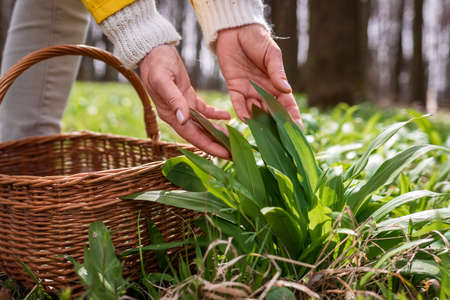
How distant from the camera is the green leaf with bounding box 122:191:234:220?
39.9 inches

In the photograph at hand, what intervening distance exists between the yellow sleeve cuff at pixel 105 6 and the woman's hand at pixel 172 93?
167 millimetres

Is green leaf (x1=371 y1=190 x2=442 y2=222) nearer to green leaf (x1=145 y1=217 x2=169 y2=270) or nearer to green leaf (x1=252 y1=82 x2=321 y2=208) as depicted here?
green leaf (x1=252 y1=82 x2=321 y2=208)

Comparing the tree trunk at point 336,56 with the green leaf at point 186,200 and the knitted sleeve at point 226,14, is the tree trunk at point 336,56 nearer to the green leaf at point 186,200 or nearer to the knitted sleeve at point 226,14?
the knitted sleeve at point 226,14

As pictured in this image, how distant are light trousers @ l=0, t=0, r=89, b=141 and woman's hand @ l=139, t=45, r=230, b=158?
819 millimetres

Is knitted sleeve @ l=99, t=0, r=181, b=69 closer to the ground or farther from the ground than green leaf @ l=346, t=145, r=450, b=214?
farther from the ground

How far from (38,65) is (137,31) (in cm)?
90

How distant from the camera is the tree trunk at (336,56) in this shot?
5.25 meters

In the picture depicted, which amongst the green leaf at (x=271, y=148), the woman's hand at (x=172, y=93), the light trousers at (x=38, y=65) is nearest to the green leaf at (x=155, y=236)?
the woman's hand at (x=172, y=93)

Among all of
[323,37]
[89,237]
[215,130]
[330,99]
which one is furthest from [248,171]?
[323,37]

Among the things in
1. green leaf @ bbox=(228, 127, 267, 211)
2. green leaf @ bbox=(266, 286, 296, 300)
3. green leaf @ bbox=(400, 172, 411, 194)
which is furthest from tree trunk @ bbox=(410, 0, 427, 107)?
green leaf @ bbox=(266, 286, 296, 300)

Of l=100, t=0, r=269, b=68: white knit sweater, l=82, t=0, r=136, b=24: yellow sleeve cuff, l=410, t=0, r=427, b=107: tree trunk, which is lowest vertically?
l=410, t=0, r=427, b=107: tree trunk

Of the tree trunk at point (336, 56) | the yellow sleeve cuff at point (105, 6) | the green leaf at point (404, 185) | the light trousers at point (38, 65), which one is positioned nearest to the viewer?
the yellow sleeve cuff at point (105, 6)

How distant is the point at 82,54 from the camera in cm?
140

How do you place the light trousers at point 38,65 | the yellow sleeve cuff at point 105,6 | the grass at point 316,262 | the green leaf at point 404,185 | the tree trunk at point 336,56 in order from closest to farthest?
1. the grass at point 316,262
2. the yellow sleeve cuff at point 105,6
3. the green leaf at point 404,185
4. the light trousers at point 38,65
5. the tree trunk at point 336,56
